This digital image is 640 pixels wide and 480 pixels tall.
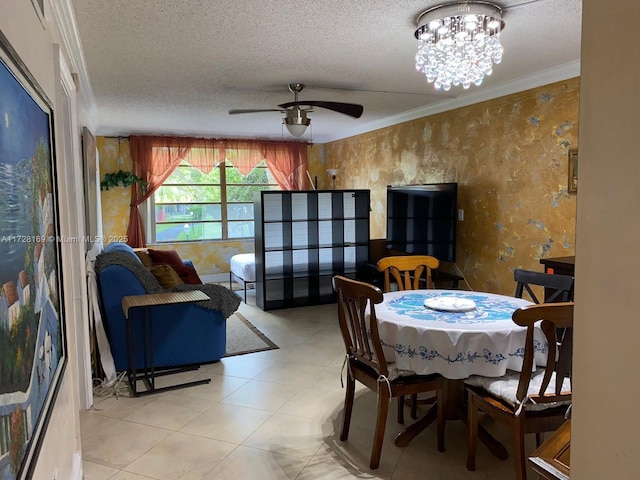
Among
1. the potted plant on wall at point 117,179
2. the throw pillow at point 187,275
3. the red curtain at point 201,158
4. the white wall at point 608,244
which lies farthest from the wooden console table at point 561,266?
the potted plant on wall at point 117,179

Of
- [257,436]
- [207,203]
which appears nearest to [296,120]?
[257,436]

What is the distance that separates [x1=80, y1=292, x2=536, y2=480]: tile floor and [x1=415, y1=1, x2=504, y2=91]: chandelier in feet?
7.09

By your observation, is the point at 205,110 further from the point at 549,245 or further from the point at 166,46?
the point at 549,245

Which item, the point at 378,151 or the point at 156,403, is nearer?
the point at 156,403

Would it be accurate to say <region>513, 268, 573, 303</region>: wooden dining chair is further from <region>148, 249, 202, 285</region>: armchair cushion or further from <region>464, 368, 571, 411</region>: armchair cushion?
<region>148, 249, 202, 285</region>: armchair cushion

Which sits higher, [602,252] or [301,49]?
[301,49]

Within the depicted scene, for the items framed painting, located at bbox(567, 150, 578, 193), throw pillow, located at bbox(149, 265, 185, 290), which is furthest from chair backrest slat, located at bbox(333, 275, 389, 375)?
framed painting, located at bbox(567, 150, 578, 193)

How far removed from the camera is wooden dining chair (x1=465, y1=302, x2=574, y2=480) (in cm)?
185

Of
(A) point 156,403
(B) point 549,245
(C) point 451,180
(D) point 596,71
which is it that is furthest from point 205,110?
(D) point 596,71

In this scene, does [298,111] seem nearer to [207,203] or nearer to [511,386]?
[511,386]

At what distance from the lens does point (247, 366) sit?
3736 mm

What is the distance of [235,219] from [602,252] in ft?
24.5

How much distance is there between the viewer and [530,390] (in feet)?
6.91

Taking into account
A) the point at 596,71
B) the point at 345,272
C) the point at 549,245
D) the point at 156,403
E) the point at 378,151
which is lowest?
the point at 156,403
